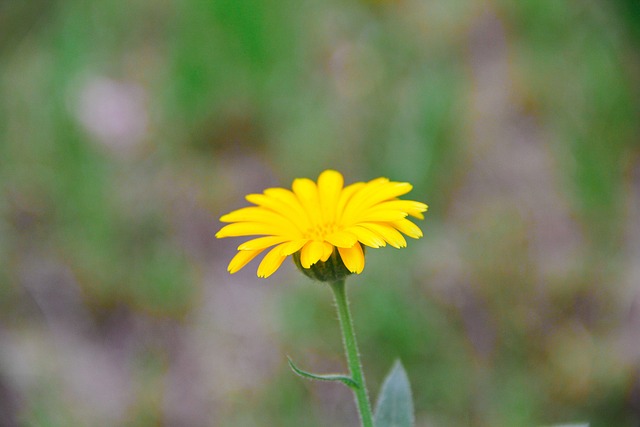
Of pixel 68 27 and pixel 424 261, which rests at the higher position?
pixel 68 27

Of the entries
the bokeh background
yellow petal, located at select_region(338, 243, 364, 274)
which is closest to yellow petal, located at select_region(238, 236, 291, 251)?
yellow petal, located at select_region(338, 243, 364, 274)

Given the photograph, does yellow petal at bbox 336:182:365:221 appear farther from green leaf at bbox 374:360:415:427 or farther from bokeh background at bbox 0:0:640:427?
bokeh background at bbox 0:0:640:427

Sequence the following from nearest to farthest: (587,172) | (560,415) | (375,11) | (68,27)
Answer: (560,415) < (587,172) < (68,27) < (375,11)

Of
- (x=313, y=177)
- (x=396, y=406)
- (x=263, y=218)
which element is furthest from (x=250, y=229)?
(x=313, y=177)

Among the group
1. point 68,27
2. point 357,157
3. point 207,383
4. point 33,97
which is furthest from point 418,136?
point 33,97

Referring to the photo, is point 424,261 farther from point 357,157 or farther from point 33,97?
point 33,97

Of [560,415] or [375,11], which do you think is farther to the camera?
[375,11]

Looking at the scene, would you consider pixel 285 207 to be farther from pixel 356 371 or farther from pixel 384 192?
pixel 356 371

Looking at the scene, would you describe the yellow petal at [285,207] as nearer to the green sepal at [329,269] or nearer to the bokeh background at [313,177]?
the green sepal at [329,269]
